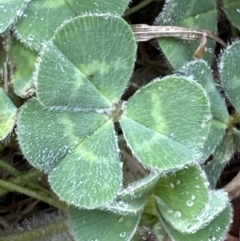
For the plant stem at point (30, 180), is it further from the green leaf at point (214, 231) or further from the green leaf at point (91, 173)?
the green leaf at point (214, 231)

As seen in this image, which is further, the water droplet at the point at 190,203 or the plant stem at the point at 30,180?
the plant stem at the point at 30,180

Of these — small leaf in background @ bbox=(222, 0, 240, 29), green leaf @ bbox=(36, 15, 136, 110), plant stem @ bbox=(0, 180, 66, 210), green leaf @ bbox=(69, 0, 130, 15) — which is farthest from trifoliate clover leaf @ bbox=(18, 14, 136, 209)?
small leaf in background @ bbox=(222, 0, 240, 29)

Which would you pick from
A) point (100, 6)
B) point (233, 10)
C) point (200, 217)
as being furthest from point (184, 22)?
point (200, 217)

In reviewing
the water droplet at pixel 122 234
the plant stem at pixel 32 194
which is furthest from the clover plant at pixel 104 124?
the plant stem at pixel 32 194

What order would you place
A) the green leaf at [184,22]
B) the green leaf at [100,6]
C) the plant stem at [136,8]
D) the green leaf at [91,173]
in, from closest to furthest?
1. the green leaf at [91,173]
2. the green leaf at [100,6]
3. the green leaf at [184,22]
4. the plant stem at [136,8]

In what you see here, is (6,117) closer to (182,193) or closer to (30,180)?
(30,180)

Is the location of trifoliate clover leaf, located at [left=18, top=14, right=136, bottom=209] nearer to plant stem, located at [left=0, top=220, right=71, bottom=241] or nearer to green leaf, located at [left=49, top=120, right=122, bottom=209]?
green leaf, located at [left=49, top=120, right=122, bottom=209]
